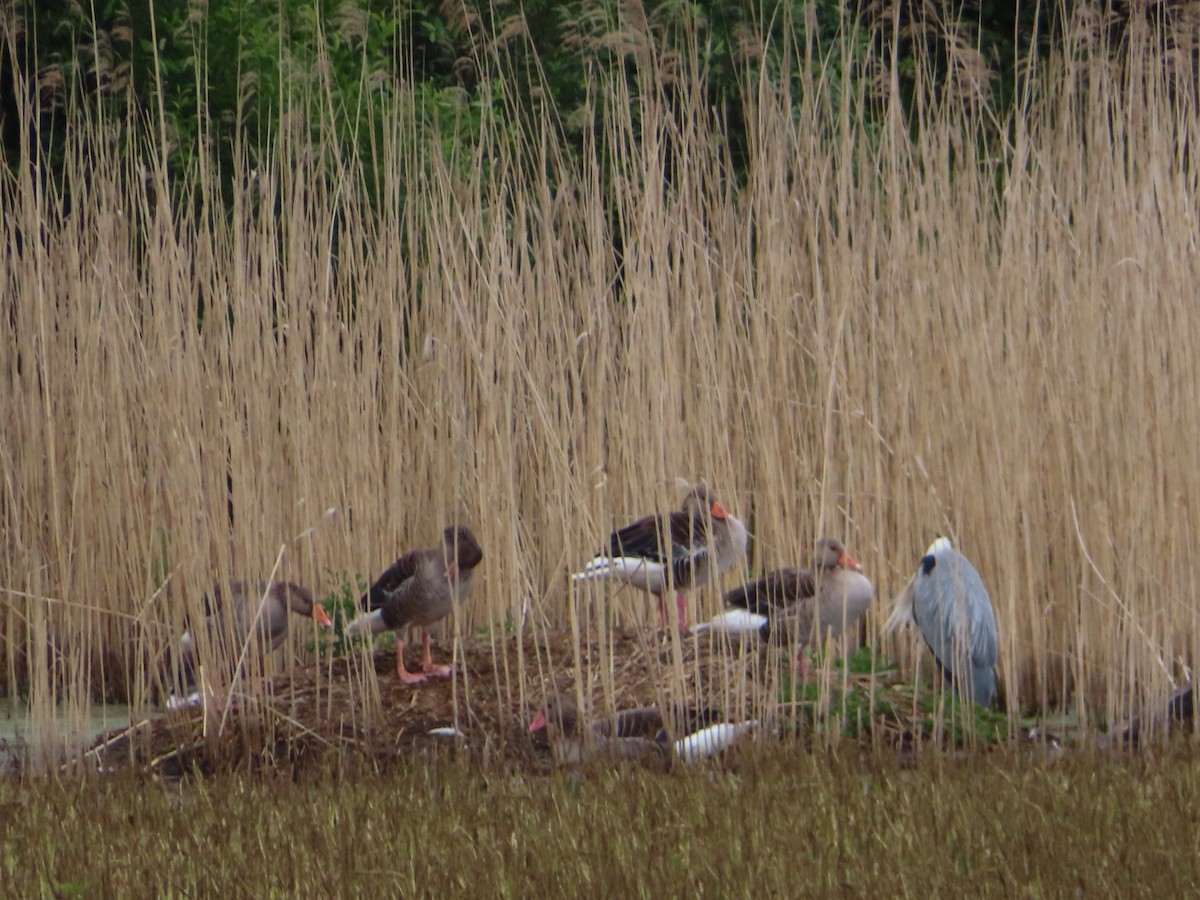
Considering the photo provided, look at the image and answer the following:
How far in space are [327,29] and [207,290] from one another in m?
3.85

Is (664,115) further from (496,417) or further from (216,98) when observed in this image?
(216,98)

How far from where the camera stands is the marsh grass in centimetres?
534

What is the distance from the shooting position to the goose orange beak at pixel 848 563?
560cm

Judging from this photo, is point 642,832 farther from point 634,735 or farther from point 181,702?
point 181,702

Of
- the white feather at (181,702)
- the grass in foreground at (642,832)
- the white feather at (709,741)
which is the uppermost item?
the white feather at (181,702)

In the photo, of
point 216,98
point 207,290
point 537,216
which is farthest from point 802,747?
point 216,98

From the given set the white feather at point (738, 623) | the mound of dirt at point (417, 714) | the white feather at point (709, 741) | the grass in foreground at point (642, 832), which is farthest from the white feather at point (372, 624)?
the white feather at point (709, 741)

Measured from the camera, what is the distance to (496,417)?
17.3ft

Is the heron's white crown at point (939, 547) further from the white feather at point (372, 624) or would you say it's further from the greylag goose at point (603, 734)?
the white feather at point (372, 624)

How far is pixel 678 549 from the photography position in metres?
5.94

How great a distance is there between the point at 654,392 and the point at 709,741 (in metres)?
1.05

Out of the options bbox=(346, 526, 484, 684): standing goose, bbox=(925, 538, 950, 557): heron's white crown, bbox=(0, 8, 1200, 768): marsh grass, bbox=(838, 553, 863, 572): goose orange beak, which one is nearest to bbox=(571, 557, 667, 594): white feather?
bbox=(0, 8, 1200, 768): marsh grass

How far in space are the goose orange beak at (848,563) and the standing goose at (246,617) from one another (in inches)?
65.7

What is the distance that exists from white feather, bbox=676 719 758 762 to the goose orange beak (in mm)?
796
